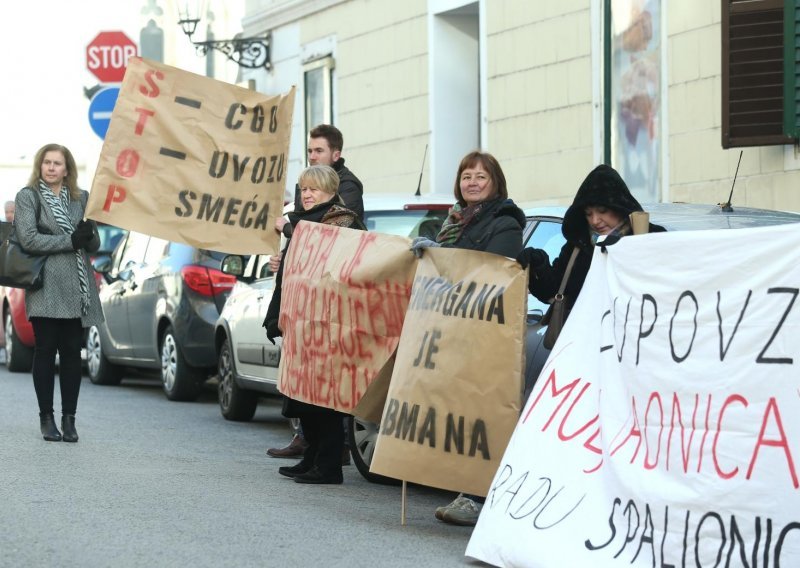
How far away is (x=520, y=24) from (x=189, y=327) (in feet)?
18.1

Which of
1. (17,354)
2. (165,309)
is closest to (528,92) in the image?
(165,309)

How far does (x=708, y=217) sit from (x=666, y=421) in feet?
5.58

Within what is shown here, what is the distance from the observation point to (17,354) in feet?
59.7

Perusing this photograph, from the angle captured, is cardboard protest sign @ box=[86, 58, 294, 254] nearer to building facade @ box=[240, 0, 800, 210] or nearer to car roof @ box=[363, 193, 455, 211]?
car roof @ box=[363, 193, 455, 211]

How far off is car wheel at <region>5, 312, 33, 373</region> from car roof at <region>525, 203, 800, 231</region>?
11297 mm

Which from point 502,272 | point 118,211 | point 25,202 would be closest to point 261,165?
point 118,211

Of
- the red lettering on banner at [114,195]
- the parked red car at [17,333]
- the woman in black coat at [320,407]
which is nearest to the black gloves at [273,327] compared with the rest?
the woman in black coat at [320,407]

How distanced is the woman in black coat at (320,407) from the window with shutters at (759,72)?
4889mm

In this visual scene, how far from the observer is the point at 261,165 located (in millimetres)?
9938

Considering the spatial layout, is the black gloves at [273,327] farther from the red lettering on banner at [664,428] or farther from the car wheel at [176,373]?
the car wheel at [176,373]

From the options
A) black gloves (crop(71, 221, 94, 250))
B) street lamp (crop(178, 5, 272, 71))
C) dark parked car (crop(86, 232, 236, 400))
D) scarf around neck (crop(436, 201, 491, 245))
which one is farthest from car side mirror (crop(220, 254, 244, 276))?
street lamp (crop(178, 5, 272, 71))

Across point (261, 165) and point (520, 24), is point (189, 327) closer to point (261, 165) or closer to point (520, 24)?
point (261, 165)

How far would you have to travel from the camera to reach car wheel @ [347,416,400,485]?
9.24 metres

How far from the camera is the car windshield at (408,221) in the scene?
10.7 meters
